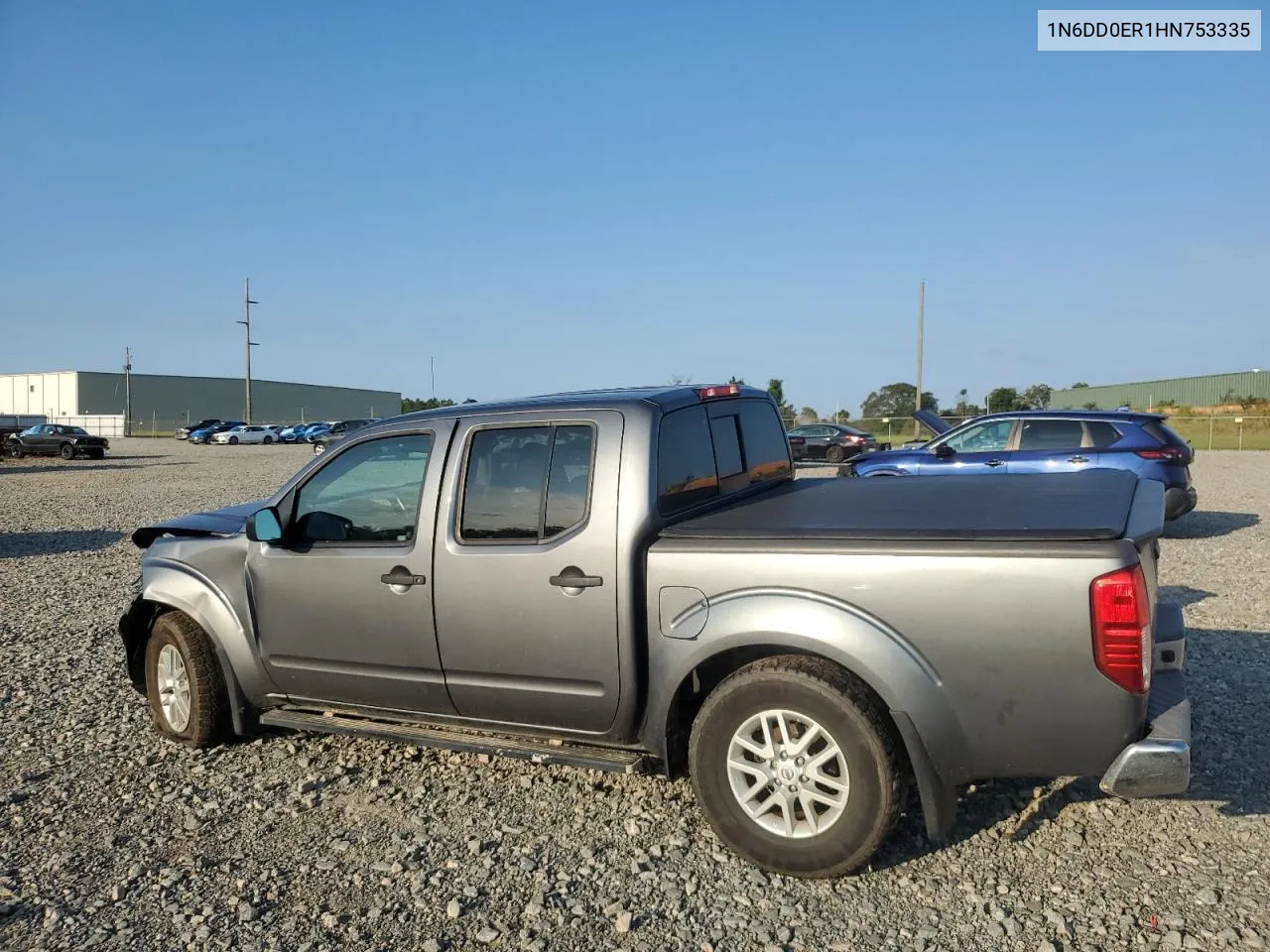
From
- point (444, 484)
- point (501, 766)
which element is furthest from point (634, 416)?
point (501, 766)

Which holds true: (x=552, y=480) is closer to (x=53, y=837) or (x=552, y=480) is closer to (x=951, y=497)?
(x=951, y=497)

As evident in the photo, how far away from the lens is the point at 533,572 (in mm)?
4066

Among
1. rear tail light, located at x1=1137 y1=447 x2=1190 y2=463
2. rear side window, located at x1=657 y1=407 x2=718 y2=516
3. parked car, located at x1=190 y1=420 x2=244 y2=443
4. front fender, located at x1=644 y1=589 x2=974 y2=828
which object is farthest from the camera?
parked car, located at x1=190 y1=420 x2=244 y2=443

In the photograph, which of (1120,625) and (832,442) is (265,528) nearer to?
(1120,625)

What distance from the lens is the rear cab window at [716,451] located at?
418 centimetres

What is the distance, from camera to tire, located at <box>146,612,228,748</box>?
502 cm

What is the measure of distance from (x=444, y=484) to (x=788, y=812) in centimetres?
201

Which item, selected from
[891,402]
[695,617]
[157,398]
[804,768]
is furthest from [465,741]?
[157,398]

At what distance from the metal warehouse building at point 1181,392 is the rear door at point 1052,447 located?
58.7 meters

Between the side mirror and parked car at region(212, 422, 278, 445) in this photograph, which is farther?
parked car at region(212, 422, 278, 445)

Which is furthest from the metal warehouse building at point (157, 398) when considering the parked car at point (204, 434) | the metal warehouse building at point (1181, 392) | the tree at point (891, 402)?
the metal warehouse building at point (1181, 392)

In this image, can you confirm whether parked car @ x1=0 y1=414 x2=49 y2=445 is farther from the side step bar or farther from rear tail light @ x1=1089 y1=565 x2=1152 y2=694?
rear tail light @ x1=1089 y1=565 x2=1152 y2=694

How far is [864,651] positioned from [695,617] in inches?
26.0

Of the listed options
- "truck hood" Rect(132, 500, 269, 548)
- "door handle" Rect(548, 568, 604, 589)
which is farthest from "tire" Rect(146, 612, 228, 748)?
"door handle" Rect(548, 568, 604, 589)
